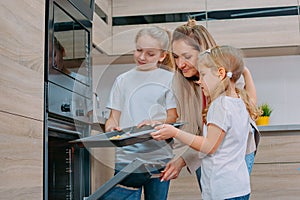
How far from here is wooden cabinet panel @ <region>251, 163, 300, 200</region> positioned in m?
2.29

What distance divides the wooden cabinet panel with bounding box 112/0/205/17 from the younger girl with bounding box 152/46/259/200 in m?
1.43

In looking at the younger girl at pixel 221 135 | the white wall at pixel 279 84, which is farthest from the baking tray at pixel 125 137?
the white wall at pixel 279 84

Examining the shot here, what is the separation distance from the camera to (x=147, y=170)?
3.95 feet

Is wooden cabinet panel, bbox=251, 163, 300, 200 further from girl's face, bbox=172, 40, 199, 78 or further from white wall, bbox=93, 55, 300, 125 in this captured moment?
girl's face, bbox=172, 40, 199, 78

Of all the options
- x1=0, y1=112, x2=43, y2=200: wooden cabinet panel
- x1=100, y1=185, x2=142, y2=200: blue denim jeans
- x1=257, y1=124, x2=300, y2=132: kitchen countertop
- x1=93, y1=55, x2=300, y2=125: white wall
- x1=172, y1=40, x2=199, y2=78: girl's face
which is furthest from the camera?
x1=93, y1=55, x2=300, y2=125: white wall

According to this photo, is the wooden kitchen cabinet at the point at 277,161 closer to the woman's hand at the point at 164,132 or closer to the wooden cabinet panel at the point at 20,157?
the woman's hand at the point at 164,132

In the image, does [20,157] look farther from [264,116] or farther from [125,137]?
[264,116]

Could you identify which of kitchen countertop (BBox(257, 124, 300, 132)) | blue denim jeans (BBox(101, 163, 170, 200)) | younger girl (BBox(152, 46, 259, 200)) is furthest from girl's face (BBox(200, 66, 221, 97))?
kitchen countertop (BBox(257, 124, 300, 132))

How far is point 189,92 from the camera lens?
120 cm

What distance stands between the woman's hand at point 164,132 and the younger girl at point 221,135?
50 millimetres

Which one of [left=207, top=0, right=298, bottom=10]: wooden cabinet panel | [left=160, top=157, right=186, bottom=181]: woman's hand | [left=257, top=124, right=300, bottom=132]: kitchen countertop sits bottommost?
[left=160, top=157, right=186, bottom=181]: woman's hand

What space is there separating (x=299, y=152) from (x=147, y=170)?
133cm

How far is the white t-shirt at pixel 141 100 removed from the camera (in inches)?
43.4

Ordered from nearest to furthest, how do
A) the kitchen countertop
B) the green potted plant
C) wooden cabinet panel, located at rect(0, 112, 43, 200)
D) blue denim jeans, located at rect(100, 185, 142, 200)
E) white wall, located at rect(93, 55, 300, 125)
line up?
wooden cabinet panel, located at rect(0, 112, 43, 200) → blue denim jeans, located at rect(100, 185, 142, 200) → the kitchen countertop → the green potted plant → white wall, located at rect(93, 55, 300, 125)
